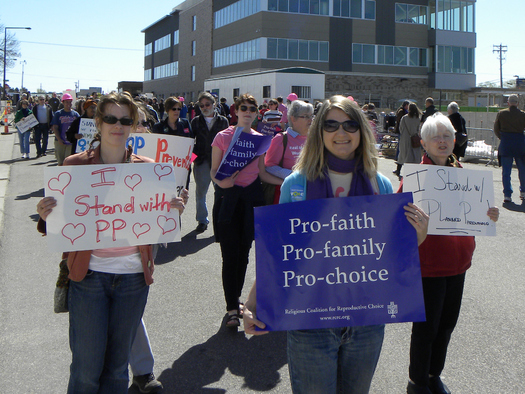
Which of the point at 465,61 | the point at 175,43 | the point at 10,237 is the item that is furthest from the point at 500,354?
the point at 175,43

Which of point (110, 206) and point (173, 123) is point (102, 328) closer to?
point (110, 206)

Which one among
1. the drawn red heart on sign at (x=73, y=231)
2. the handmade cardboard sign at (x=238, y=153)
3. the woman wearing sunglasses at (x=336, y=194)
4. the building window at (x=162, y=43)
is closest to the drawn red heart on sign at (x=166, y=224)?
the drawn red heart on sign at (x=73, y=231)

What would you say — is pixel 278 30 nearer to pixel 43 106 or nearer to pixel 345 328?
pixel 43 106

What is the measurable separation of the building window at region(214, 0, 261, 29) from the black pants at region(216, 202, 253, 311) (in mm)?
46421

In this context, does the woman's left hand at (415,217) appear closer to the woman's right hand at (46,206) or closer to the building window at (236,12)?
the woman's right hand at (46,206)

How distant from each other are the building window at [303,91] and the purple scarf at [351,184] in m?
34.6

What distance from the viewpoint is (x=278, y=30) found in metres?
48.3

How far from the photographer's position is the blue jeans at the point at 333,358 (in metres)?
2.37

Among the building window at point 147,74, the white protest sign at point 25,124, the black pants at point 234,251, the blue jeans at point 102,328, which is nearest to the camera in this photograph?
the blue jeans at point 102,328

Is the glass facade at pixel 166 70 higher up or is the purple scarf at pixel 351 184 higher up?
the glass facade at pixel 166 70

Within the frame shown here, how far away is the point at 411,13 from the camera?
53.9m

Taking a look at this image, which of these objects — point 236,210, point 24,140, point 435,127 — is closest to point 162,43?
point 24,140

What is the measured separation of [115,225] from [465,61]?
5887 centimetres

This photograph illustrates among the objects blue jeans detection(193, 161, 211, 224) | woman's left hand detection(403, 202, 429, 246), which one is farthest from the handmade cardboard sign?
blue jeans detection(193, 161, 211, 224)
